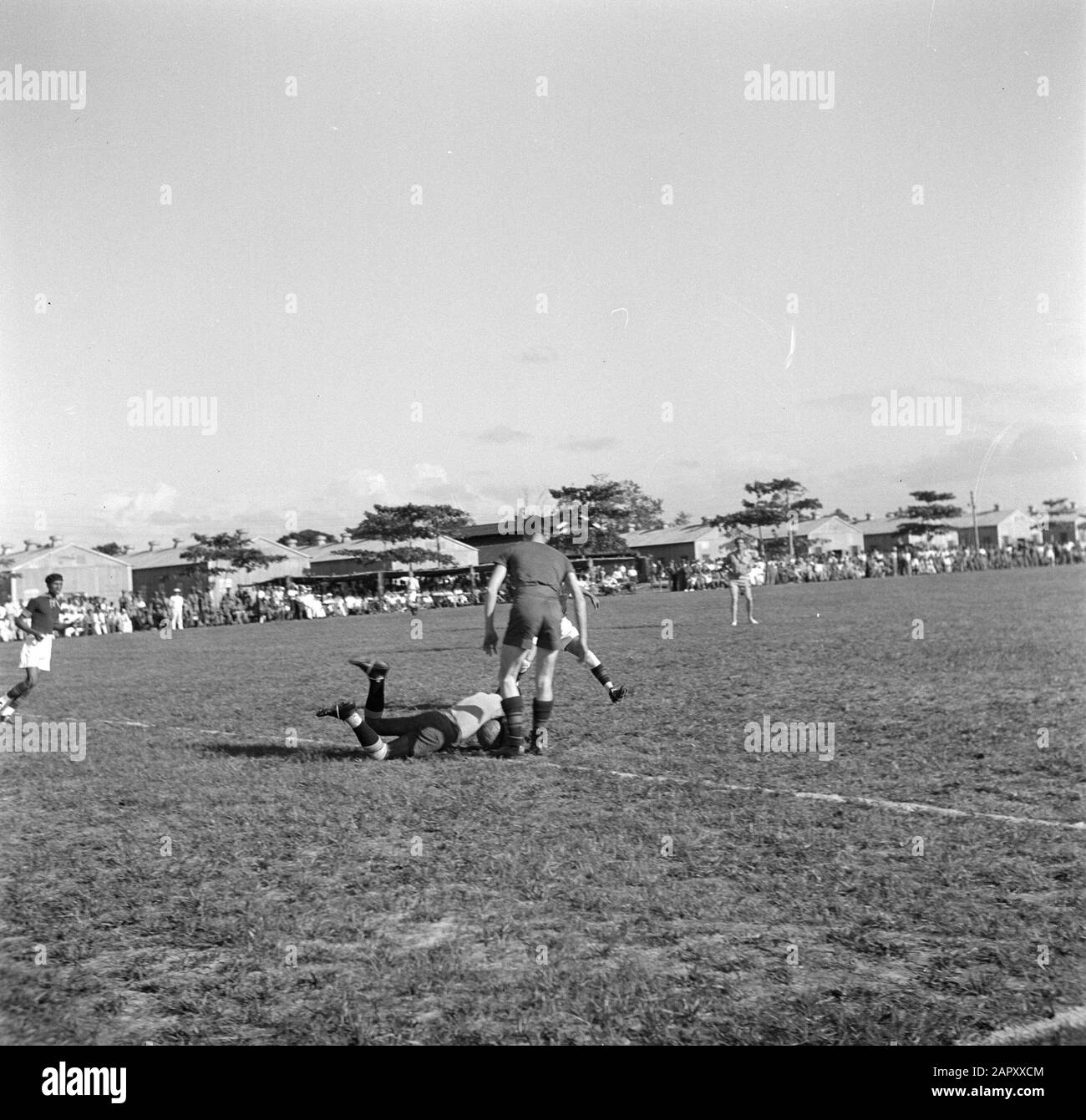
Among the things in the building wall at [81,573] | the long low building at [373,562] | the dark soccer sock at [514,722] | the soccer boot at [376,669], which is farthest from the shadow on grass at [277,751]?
the building wall at [81,573]

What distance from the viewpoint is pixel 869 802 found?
6684 mm

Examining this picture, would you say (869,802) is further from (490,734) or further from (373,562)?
(373,562)

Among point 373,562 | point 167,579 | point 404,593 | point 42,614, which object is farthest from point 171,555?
point 42,614

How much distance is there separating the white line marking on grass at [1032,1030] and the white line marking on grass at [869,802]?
247cm

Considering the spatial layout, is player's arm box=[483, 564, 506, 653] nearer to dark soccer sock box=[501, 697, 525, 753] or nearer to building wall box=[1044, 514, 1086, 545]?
dark soccer sock box=[501, 697, 525, 753]

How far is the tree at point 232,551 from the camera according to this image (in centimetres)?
7925

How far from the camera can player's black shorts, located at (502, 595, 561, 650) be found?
860cm

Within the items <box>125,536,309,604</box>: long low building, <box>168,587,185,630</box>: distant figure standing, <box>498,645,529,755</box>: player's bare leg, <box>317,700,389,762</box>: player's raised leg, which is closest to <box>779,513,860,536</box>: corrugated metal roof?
<box>125,536,309,604</box>: long low building

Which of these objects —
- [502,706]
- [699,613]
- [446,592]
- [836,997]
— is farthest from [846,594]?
[836,997]

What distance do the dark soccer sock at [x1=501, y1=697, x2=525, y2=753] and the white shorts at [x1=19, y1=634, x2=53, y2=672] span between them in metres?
7.30

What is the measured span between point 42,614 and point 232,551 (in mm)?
68281

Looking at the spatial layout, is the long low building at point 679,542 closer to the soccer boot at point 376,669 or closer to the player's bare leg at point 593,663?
the player's bare leg at point 593,663
